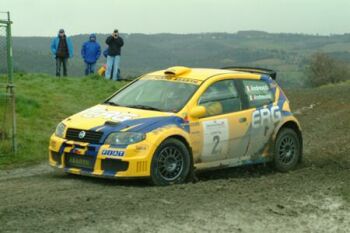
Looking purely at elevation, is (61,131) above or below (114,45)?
below

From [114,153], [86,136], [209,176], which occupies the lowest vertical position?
[209,176]

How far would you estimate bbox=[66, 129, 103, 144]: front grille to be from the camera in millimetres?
9555

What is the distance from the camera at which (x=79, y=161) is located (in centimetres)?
972

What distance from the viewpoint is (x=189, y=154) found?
1001 centimetres

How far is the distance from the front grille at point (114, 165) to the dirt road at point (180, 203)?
0.77 feet

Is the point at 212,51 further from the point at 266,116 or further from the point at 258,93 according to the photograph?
the point at 266,116

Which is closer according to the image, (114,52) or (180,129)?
(180,129)

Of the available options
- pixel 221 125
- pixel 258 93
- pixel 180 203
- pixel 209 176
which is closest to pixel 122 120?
pixel 221 125

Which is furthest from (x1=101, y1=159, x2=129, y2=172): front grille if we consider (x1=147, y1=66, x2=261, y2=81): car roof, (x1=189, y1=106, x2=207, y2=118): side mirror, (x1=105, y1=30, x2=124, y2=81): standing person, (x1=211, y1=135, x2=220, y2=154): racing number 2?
(x1=105, y1=30, x2=124, y2=81): standing person

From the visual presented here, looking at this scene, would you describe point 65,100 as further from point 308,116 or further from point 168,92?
point 168,92

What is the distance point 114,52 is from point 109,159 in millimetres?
13908

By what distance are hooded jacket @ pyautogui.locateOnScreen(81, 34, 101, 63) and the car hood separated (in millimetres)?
13659

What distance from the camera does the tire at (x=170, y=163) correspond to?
31.3 feet

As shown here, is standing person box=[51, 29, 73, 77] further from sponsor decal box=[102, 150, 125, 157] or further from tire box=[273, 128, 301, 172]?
sponsor decal box=[102, 150, 125, 157]
